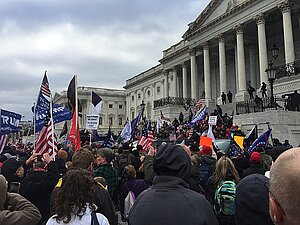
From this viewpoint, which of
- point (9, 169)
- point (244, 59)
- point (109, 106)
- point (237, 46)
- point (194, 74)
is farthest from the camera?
point (109, 106)

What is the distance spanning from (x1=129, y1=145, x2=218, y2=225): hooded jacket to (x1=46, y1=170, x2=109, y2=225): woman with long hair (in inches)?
23.8

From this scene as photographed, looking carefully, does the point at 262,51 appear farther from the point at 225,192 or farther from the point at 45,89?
the point at 225,192

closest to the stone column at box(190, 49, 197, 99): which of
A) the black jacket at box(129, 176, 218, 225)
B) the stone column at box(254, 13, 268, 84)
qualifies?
the stone column at box(254, 13, 268, 84)

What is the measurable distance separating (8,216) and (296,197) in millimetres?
2405

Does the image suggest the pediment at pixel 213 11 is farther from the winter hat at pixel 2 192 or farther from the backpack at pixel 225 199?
the winter hat at pixel 2 192

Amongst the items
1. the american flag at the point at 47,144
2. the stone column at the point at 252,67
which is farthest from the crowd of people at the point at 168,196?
the stone column at the point at 252,67

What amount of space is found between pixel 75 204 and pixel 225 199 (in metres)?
2.25

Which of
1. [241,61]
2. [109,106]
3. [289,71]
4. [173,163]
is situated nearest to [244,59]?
[241,61]

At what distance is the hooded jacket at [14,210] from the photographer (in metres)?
2.80

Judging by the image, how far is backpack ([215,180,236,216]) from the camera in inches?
171

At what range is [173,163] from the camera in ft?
9.02

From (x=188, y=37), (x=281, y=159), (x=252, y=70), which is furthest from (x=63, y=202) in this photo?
(x=188, y=37)

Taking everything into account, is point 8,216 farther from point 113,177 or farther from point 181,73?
point 181,73

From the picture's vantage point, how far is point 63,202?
9.96ft
